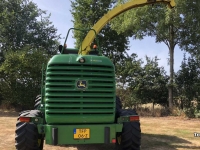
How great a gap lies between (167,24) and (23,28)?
12820mm

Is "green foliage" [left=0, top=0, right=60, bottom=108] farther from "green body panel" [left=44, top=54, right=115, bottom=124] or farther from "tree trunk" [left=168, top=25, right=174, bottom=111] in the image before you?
"green body panel" [left=44, top=54, right=115, bottom=124]

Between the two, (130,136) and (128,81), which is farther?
(128,81)

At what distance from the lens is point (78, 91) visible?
16.8ft

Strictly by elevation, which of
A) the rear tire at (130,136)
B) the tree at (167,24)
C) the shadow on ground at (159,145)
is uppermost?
the tree at (167,24)

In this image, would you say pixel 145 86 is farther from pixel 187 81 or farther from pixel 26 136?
pixel 26 136

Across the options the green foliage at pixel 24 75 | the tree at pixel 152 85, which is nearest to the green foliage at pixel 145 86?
the tree at pixel 152 85

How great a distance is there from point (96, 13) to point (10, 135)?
53.1 ft

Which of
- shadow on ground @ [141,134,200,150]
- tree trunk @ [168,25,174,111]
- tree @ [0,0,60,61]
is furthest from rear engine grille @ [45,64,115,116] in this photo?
tree @ [0,0,60,61]

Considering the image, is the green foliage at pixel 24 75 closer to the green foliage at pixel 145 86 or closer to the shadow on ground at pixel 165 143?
the green foliage at pixel 145 86

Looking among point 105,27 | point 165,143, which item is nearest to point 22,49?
point 105,27

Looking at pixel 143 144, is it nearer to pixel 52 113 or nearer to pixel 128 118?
pixel 128 118

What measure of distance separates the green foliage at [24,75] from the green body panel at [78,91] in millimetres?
12595

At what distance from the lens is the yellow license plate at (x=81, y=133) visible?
5.03 m

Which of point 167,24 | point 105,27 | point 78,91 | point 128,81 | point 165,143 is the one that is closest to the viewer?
point 78,91
